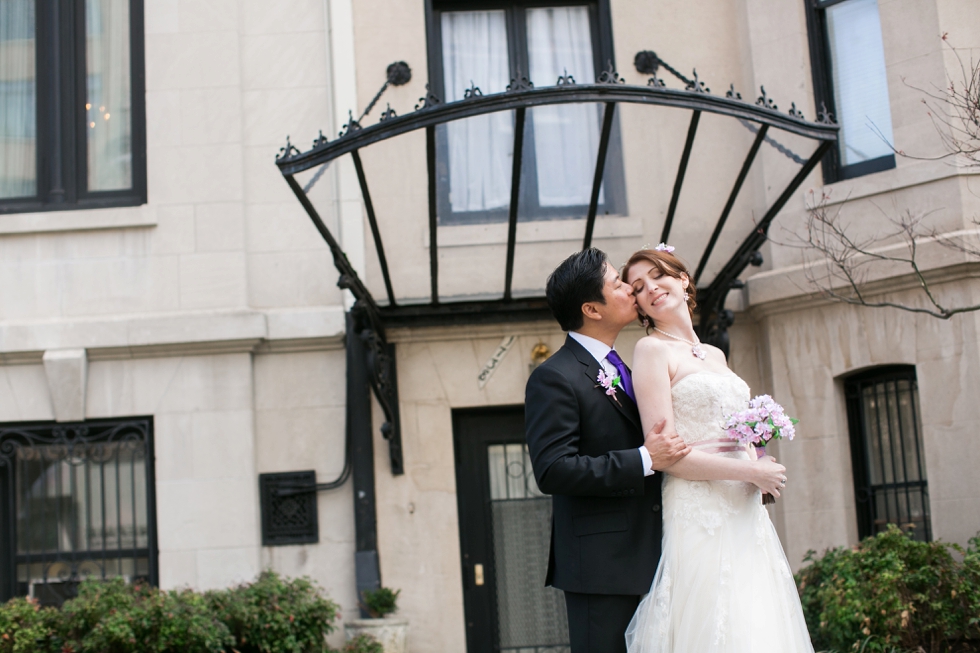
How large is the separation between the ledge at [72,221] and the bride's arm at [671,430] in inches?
214

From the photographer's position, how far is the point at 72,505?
8273 millimetres

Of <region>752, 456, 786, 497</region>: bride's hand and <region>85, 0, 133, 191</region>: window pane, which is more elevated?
<region>85, 0, 133, 191</region>: window pane

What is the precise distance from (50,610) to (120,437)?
1.57 meters

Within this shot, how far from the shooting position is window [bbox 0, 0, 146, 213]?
8.53 meters

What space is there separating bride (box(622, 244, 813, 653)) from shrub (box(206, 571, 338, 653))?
387cm

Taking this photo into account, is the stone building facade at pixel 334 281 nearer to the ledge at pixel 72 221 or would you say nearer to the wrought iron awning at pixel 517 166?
the ledge at pixel 72 221

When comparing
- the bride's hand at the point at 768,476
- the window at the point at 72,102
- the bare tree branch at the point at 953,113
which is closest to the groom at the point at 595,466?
the bride's hand at the point at 768,476

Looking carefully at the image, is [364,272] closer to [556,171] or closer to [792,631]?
[556,171]

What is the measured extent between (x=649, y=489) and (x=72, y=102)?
21.7 ft

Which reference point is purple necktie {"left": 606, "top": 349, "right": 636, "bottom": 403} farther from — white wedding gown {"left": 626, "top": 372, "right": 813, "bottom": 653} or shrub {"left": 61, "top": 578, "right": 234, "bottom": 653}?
shrub {"left": 61, "top": 578, "right": 234, "bottom": 653}

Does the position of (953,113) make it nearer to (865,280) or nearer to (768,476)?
(865,280)

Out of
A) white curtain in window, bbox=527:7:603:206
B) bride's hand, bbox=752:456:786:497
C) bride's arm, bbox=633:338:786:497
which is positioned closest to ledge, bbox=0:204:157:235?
white curtain in window, bbox=527:7:603:206

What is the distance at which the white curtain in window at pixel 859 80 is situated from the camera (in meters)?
8.12

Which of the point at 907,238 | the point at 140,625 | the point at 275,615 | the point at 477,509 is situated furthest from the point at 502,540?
the point at 907,238
